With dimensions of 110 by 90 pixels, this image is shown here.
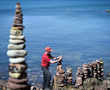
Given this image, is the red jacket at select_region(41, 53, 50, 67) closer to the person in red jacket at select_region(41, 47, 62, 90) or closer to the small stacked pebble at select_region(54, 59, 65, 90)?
the person in red jacket at select_region(41, 47, 62, 90)

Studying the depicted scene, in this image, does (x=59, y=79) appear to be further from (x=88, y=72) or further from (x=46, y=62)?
(x=46, y=62)

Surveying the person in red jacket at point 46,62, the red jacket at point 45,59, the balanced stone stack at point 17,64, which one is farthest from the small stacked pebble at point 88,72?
the balanced stone stack at point 17,64

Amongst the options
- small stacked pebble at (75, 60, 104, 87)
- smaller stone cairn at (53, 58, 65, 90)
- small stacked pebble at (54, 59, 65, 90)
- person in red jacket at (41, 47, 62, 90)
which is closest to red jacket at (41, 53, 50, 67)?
person in red jacket at (41, 47, 62, 90)

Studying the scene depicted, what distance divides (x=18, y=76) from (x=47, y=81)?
20.0ft

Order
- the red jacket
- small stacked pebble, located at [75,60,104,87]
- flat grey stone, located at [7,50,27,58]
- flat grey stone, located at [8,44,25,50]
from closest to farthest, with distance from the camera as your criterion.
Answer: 1. flat grey stone, located at [7,50,27,58]
2. flat grey stone, located at [8,44,25,50]
3. the red jacket
4. small stacked pebble, located at [75,60,104,87]

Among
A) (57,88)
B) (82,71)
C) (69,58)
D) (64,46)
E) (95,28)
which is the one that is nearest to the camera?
(57,88)

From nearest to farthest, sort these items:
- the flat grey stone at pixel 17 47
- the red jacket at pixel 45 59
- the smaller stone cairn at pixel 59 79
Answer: the flat grey stone at pixel 17 47, the red jacket at pixel 45 59, the smaller stone cairn at pixel 59 79

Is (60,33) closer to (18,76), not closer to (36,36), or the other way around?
(36,36)

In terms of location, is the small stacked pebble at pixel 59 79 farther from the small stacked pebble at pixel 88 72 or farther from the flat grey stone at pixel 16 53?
the flat grey stone at pixel 16 53

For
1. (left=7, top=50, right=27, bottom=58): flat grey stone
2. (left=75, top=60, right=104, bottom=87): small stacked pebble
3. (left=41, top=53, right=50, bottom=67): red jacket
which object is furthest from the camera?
(left=75, top=60, right=104, bottom=87): small stacked pebble

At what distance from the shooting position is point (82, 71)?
3703 cm

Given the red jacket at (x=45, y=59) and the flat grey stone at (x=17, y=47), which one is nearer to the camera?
Result: the flat grey stone at (x=17, y=47)

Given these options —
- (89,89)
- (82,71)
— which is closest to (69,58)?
(82,71)

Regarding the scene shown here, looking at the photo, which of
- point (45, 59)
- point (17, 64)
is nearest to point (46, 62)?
point (45, 59)
